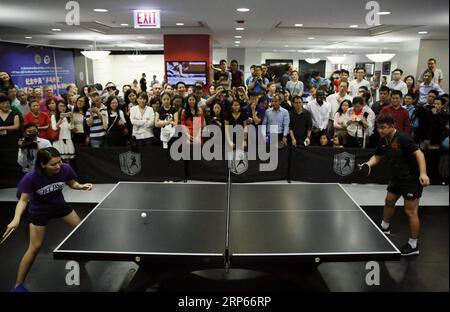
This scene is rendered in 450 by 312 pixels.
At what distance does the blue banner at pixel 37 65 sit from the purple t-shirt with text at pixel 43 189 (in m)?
9.50

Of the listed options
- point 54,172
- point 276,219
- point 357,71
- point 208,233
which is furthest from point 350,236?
point 357,71

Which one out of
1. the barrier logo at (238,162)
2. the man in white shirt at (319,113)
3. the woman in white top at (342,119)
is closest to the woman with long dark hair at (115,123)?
the barrier logo at (238,162)

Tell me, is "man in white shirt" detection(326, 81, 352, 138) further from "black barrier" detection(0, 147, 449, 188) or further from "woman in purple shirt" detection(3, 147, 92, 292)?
"woman in purple shirt" detection(3, 147, 92, 292)

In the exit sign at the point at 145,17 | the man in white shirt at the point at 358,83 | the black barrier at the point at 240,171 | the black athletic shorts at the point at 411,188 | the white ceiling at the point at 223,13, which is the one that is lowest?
the black barrier at the point at 240,171

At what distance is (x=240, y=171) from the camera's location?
6.61 m

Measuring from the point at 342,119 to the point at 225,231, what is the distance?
4076 millimetres

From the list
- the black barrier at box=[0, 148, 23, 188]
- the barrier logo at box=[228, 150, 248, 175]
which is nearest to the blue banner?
the black barrier at box=[0, 148, 23, 188]

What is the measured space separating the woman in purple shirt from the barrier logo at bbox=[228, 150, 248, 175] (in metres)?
3.33

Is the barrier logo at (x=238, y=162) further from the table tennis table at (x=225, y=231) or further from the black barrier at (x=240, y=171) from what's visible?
the table tennis table at (x=225, y=231)

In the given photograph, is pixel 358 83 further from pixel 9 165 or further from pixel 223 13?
pixel 9 165

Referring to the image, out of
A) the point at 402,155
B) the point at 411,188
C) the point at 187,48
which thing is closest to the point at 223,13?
the point at 187,48

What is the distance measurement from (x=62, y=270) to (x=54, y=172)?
1.02 metres

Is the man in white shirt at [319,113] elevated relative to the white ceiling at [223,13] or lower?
lower

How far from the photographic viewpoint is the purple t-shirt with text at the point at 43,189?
10.9ft
